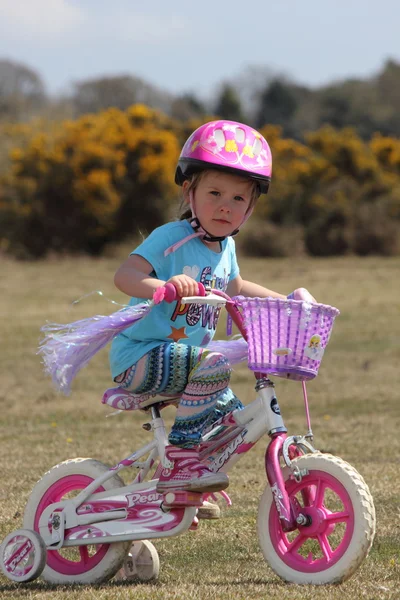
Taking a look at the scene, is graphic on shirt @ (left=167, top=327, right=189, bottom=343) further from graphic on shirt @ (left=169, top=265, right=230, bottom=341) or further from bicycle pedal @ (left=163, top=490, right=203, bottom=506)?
bicycle pedal @ (left=163, top=490, right=203, bottom=506)

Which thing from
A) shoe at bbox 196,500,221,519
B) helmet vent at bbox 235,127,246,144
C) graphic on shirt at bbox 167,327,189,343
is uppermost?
helmet vent at bbox 235,127,246,144

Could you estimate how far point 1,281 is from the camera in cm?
2539

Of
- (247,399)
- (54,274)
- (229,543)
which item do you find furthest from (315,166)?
(229,543)

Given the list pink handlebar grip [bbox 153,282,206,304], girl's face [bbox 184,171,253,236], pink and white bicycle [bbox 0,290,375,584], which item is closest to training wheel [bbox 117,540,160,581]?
pink and white bicycle [bbox 0,290,375,584]

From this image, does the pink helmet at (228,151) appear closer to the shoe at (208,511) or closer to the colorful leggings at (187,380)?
the colorful leggings at (187,380)

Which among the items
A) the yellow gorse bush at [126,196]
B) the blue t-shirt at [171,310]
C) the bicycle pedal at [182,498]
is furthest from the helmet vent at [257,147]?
the yellow gorse bush at [126,196]

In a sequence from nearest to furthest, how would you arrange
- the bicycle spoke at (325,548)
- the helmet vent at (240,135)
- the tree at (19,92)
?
1. the bicycle spoke at (325,548)
2. the helmet vent at (240,135)
3. the tree at (19,92)

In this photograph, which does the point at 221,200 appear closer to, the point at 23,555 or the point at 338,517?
the point at 338,517

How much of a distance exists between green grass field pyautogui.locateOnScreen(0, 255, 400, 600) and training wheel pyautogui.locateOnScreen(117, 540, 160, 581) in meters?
0.07

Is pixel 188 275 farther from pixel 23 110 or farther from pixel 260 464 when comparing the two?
pixel 23 110

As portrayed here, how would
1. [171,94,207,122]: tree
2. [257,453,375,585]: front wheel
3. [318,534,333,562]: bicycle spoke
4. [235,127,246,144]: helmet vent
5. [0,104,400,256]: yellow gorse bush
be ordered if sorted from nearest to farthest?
[257,453,375,585]: front wheel → [318,534,333,562]: bicycle spoke → [235,127,246,144]: helmet vent → [0,104,400,256]: yellow gorse bush → [171,94,207,122]: tree

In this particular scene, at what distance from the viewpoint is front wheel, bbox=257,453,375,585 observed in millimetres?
4410

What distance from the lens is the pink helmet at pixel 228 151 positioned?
4.75 metres

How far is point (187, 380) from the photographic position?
4.74 m
